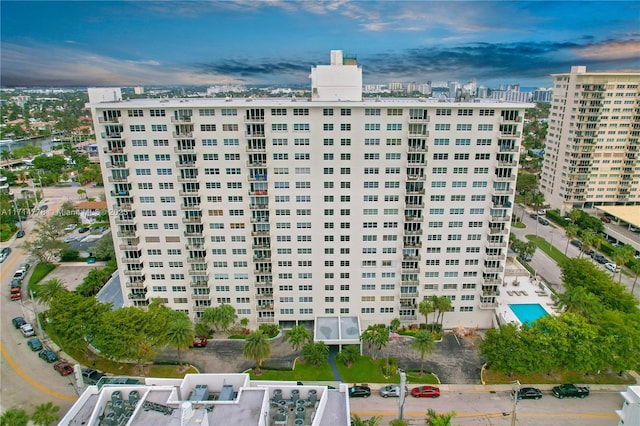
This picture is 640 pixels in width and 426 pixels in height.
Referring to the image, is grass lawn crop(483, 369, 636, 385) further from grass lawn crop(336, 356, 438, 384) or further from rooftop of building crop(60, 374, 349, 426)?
rooftop of building crop(60, 374, 349, 426)

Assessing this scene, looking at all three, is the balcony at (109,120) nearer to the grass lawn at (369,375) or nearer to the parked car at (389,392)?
the grass lawn at (369,375)

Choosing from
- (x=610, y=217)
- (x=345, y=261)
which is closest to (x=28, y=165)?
(x=345, y=261)

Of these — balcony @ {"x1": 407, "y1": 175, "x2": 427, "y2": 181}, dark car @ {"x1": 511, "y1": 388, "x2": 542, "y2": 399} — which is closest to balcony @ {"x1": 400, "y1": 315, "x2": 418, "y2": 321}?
dark car @ {"x1": 511, "y1": 388, "x2": 542, "y2": 399}

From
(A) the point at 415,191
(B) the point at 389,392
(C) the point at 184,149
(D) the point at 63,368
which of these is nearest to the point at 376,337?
(B) the point at 389,392

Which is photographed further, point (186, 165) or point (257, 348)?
point (186, 165)

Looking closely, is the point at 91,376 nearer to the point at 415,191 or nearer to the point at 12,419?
the point at 12,419

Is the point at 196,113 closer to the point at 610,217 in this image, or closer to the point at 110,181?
the point at 110,181

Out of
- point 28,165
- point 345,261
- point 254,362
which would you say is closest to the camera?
point 254,362
